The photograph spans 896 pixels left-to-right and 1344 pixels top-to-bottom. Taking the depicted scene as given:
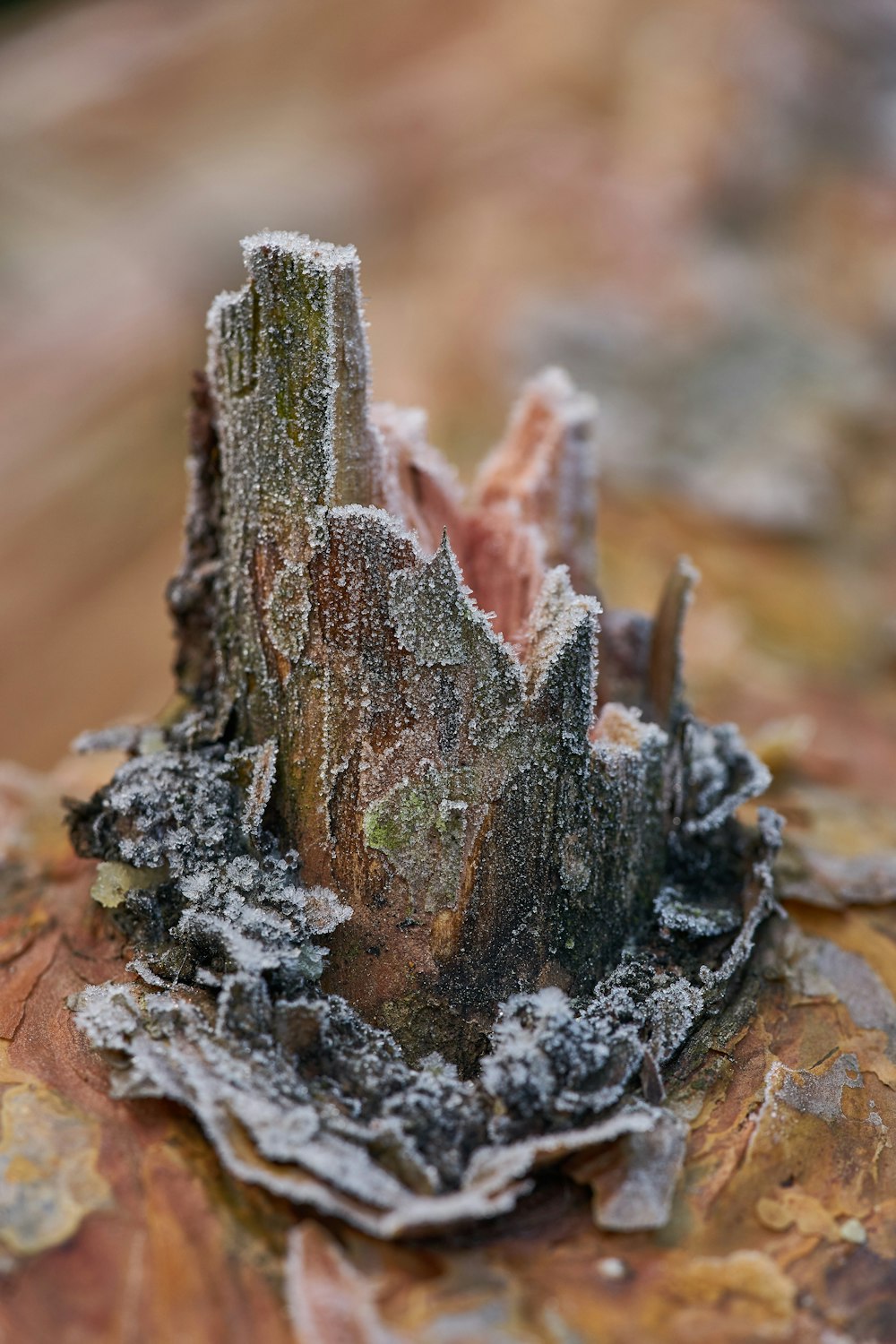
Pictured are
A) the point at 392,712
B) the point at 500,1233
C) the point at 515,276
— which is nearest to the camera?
the point at 500,1233

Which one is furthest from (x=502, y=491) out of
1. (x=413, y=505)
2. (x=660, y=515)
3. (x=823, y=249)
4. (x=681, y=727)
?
(x=823, y=249)

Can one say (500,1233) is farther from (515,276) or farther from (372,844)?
(515,276)

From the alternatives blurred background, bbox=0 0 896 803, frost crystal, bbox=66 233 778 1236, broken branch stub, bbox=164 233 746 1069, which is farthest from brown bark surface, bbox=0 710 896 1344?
blurred background, bbox=0 0 896 803

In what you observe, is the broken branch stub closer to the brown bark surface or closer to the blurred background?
the brown bark surface

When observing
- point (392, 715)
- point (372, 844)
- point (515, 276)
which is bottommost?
point (372, 844)

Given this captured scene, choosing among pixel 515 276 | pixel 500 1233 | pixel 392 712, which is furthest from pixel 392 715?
pixel 515 276
